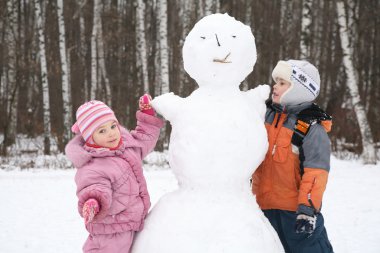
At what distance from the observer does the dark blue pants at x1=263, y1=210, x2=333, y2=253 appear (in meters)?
2.46

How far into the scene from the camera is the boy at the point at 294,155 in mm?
2346

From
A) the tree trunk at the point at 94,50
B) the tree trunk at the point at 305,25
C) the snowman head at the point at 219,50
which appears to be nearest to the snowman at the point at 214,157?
the snowman head at the point at 219,50

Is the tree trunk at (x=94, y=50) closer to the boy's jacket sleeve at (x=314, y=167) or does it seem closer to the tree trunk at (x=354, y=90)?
the tree trunk at (x=354, y=90)

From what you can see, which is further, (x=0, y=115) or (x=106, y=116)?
(x=0, y=115)

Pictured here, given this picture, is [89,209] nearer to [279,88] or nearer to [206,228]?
[206,228]

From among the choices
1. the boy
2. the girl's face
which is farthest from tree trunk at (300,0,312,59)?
the girl's face

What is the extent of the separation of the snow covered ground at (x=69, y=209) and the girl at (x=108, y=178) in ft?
8.95

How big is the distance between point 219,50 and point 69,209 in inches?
185

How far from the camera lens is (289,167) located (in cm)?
245

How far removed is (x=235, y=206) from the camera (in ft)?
7.01

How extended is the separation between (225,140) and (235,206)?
1.20ft

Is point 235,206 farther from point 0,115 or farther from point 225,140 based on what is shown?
point 0,115

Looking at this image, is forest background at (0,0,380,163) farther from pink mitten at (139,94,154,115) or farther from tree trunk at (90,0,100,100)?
pink mitten at (139,94,154,115)

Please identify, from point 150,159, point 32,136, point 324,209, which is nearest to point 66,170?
point 150,159
